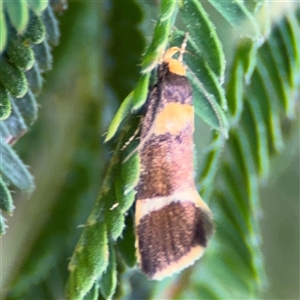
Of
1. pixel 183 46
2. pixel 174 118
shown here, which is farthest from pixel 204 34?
pixel 174 118

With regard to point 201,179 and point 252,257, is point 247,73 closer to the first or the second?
point 201,179

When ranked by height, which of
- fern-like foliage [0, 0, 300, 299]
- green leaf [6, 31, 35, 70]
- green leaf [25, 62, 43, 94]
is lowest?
fern-like foliage [0, 0, 300, 299]

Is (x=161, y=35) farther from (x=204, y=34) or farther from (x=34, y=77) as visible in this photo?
(x=34, y=77)

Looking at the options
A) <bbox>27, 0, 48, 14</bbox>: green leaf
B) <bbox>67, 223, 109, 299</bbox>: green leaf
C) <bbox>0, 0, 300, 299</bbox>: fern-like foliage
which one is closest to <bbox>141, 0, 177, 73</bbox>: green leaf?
<bbox>0, 0, 300, 299</bbox>: fern-like foliage

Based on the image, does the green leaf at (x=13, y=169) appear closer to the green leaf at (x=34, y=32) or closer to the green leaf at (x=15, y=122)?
the green leaf at (x=15, y=122)

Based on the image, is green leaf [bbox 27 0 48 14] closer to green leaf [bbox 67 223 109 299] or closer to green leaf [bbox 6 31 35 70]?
green leaf [bbox 6 31 35 70]

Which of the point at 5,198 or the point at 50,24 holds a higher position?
the point at 50,24

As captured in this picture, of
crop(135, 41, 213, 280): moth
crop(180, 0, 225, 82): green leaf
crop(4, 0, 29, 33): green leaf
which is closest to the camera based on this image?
crop(4, 0, 29, 33): green leaf

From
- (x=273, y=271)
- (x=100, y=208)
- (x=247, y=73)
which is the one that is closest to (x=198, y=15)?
(x=247, y=73)

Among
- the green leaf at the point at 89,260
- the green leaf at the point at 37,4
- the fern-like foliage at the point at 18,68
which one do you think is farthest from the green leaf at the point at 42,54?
the green leaf at the point at 89,260
